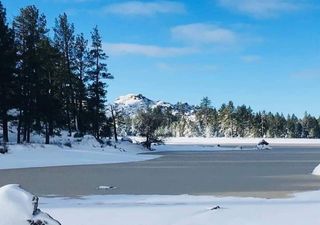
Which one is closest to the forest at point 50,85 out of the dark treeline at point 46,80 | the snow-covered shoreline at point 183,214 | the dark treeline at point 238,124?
the dark treeline at point 46,80

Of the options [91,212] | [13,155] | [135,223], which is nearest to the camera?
[135,223]

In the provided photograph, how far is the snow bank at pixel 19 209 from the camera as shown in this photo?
529 cm

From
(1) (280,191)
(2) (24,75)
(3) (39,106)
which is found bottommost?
(1) (280,191)

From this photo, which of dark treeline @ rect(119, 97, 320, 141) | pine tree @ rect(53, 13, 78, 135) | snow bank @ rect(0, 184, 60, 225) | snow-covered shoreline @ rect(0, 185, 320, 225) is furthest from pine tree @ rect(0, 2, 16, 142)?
dark treeline @ rect(119, 97, 320, 141)

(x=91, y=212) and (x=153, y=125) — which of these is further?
(x=153, y=125)

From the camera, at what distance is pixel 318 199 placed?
11.2 m

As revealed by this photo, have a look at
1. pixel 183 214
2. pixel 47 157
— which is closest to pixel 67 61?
pixel 47 157

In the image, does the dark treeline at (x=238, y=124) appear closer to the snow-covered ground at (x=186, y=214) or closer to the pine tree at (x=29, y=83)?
the pine tree at (x=29, y=83)

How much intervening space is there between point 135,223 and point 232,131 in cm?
13405

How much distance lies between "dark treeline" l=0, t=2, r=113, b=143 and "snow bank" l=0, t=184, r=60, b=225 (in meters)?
30.0

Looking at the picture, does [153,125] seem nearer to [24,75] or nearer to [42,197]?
[24,75]

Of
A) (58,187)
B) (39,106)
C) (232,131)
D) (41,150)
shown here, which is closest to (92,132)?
(39,106)

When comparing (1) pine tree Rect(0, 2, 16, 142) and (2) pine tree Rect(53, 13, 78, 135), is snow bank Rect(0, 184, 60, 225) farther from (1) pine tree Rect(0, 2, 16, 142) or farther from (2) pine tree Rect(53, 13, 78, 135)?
(2) pine tree Rect(53, 13, 78, 135)

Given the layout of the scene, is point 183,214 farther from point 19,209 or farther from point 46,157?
point 46,157
